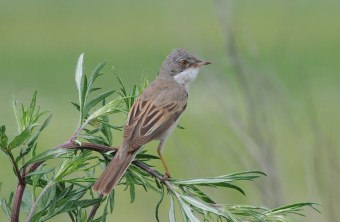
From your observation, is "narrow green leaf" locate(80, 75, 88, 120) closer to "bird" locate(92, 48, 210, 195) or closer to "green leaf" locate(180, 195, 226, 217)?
"bird" locate(92, 48, 210, 195)

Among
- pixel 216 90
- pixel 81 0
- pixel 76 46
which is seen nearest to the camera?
pixel 216 90

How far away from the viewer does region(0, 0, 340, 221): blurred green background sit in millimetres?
6426

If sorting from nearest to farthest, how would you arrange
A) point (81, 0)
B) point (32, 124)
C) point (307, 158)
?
point (32, 124)
point (307, 158)
point (81, 0)

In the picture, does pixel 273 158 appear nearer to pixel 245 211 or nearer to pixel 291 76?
pixel 245 211

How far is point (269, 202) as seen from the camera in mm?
6000

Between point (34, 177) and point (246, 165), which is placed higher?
point (34, 177)

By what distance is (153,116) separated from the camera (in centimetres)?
476

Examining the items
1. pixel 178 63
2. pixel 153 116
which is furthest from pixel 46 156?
pixel 178 63

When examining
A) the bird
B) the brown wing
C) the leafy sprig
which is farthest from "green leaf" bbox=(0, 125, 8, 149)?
the brown wing

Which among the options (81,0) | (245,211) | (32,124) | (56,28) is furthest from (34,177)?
(81,0)

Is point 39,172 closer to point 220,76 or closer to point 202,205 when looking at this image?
point 202,205

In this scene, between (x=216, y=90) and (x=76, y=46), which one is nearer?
(x=216, y=90)

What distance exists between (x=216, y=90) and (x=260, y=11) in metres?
33.0

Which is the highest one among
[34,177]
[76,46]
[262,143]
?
[34,177]
